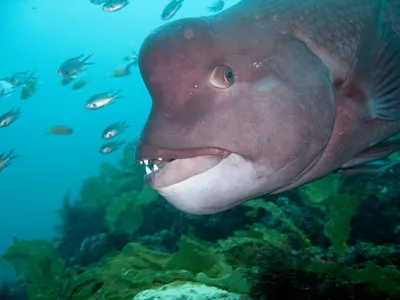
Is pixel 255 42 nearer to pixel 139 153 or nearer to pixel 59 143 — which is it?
pixel 139 153

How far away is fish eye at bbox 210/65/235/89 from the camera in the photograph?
2.26 m

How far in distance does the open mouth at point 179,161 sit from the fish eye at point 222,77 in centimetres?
41

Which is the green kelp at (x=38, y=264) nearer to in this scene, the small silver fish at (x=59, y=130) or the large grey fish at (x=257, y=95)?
the large grey fish at (x=257, y=95)

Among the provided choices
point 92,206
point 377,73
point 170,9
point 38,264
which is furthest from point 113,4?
point 377,73

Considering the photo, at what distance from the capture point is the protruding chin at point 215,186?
216 cm

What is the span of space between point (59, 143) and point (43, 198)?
30.5 metres

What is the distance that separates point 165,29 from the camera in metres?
2.47

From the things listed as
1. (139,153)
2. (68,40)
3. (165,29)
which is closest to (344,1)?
(165,29)

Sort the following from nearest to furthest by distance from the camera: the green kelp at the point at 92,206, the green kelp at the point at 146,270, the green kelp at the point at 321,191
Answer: the green kelp at the point at 146,270, the green kelp at the point at 321,191, the green kelp at the point at 92,206

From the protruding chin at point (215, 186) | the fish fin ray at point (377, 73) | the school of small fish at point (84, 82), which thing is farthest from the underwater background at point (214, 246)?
the fish fin ray at point (377, 73)

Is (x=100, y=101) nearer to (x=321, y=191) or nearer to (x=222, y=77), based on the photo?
(x=321, y=191)

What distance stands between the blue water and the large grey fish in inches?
2668

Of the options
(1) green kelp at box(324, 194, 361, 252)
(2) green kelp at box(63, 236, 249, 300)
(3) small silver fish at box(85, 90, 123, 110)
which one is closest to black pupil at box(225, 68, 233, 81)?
(2) green kelp at box(63, 236, 249, 300)

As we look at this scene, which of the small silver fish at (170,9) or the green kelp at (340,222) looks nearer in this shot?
the green kelp at (340,222)
